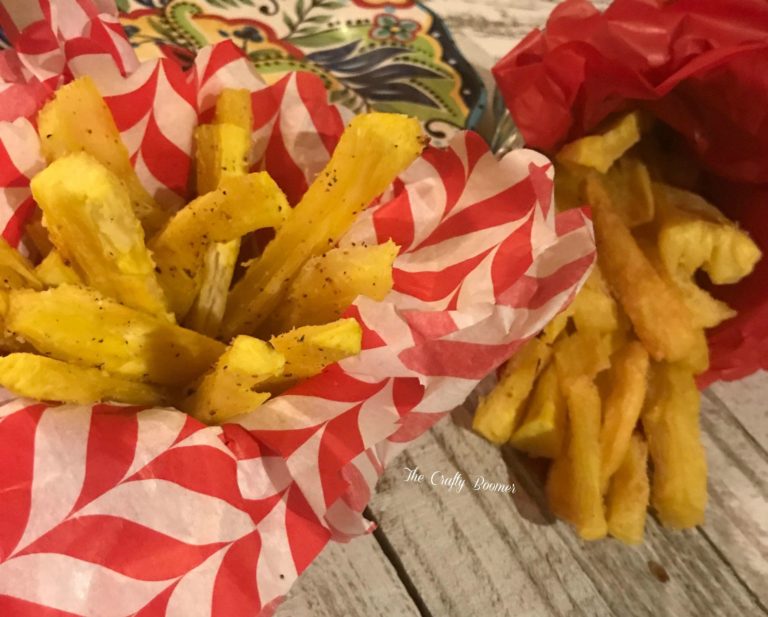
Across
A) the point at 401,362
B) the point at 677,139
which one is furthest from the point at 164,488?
the point at 677,139

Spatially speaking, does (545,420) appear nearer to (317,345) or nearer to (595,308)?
(595,308)

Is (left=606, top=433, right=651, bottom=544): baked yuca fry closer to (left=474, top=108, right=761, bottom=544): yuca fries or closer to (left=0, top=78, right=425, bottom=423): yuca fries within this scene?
(left=474, top=108, right=761, bottom=544): yuca fries

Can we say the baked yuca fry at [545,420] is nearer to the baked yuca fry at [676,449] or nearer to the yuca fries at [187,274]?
the baked yuca fry at [676,449]

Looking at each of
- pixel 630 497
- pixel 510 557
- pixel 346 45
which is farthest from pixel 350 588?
pixel 346 45

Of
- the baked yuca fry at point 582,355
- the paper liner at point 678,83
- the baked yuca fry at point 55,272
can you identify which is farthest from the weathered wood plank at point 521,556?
the baked yuca fry at point 55,272

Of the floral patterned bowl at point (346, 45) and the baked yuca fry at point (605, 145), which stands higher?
the baked yuca fry at point (605, 145)

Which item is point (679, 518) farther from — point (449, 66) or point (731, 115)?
point (449, 66)

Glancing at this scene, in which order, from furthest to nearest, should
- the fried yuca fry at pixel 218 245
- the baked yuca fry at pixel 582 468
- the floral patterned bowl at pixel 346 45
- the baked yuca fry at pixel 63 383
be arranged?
the floral patterned bowl at pixel 346 45 → the baked yuca fry at pixel 582 468 → the fried yuca fry at pixel 218 245 → the baked yuca fry at pixel 63 383
